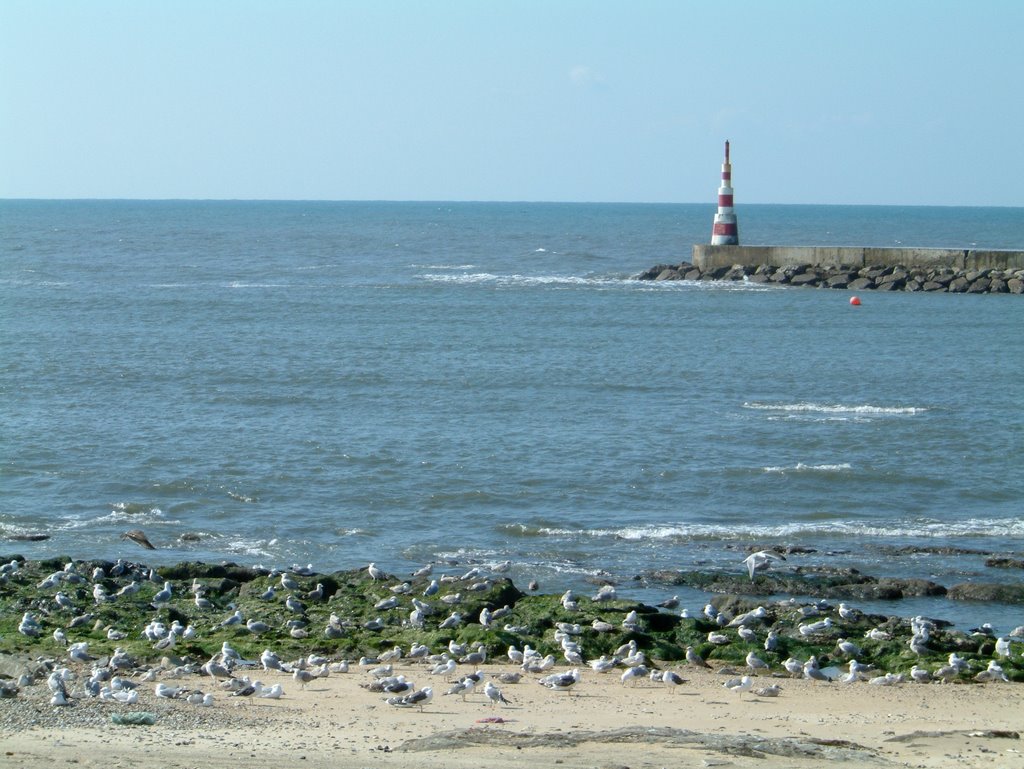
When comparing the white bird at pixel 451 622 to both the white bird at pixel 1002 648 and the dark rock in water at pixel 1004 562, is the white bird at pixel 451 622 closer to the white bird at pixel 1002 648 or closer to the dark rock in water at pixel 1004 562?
the white bird at pixel 1002 648

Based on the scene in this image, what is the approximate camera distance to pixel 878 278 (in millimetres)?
52719

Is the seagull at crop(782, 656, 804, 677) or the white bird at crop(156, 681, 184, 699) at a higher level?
the white bird at crop(156, 681, 184, 699)

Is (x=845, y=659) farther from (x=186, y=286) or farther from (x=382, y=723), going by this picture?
(x=186, y=286)

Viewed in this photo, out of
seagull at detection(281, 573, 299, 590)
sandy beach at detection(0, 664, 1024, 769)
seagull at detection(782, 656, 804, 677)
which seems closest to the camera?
A: sandy beach at detection(0, 664, 1024, 769)

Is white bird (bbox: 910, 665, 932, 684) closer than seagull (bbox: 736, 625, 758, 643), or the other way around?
white bird (bbox: 910, 665, 932, 684)

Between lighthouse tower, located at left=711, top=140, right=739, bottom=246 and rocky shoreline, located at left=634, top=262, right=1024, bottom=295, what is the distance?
53.0 inches

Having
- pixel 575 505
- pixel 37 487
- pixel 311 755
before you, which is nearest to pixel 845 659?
pixel 311 755

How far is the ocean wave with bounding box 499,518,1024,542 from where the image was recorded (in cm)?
1862

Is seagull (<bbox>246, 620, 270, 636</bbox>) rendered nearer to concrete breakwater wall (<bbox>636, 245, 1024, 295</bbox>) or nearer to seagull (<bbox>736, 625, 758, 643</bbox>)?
seagull (<bbox>736, 625, 758, 643</bbox>)

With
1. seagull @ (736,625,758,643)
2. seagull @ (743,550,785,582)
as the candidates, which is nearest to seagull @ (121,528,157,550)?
seagull @ (743,550,785,582)

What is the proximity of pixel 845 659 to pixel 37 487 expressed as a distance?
507 inches

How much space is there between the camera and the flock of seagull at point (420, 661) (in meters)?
11.5

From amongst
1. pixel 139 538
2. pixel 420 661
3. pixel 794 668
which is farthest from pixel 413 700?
pixel 139 538

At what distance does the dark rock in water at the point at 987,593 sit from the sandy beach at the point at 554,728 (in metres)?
3.41
